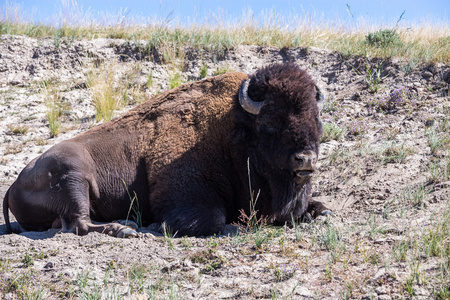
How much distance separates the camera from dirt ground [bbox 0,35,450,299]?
3156 millimetres

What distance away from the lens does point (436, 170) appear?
17.3ft

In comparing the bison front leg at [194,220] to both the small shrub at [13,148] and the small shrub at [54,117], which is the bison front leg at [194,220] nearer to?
the small shrub at [13,148]

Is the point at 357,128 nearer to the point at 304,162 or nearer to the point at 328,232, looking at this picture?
the point at 304,162

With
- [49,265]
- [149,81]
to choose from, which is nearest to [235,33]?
[149,81]

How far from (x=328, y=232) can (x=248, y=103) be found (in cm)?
168

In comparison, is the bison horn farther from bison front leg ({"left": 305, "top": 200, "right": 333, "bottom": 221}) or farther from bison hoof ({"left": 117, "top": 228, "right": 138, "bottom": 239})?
bison hoof ({"left": 117, "top": 228, "right": 138, "bottom": 239})

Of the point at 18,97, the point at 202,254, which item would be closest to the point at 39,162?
the point at 202,254

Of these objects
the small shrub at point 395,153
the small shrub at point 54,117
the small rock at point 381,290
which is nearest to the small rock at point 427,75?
the small shrub at point 395,153

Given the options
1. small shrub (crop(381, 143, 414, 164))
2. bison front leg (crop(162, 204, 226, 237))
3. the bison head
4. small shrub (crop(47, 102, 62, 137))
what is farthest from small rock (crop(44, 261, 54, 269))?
small shrub (crop(47, 102, 62, 137))

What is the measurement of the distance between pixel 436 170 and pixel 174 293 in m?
3.69

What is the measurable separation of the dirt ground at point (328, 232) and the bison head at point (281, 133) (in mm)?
418

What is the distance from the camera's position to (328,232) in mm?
3965

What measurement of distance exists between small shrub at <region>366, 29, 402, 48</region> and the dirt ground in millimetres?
769

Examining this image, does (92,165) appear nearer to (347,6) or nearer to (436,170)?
(436,170)
